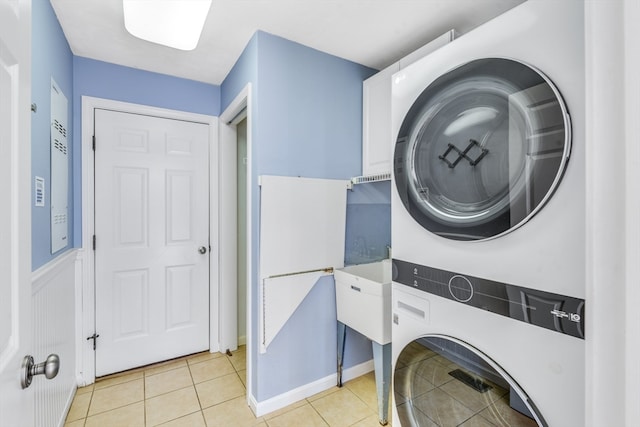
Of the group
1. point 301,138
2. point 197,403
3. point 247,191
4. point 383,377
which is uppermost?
point 301,138

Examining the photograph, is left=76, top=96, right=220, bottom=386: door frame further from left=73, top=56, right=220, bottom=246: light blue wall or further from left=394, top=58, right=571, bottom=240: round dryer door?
left=394, top=58, right=571, bottom=240: round dryer door

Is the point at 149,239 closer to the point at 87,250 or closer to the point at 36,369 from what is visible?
the point at 87,250

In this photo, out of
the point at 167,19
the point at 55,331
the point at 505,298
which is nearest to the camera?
the point at 505,298

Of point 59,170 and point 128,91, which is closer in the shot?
point 59,170

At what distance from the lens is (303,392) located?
6.39 feet

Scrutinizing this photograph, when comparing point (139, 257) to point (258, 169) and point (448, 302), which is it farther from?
point (448, 302)

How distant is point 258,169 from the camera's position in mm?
1814

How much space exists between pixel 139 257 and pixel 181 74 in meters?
1.46

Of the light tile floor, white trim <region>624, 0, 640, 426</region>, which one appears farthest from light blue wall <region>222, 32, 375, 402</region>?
white trim <region>624, 0, 640, 426</region>

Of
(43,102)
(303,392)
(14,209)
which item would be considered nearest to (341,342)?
(303,392)

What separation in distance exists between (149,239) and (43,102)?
3.78ft

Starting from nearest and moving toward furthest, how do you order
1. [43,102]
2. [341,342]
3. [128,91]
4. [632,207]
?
[632,207] < [43,102] < [341,342] < [128,91]

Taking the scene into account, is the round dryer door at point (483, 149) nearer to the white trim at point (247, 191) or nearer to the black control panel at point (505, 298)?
the black control panel at point (505, 298)

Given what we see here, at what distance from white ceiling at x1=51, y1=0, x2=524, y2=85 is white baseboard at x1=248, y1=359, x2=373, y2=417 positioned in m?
2.23
